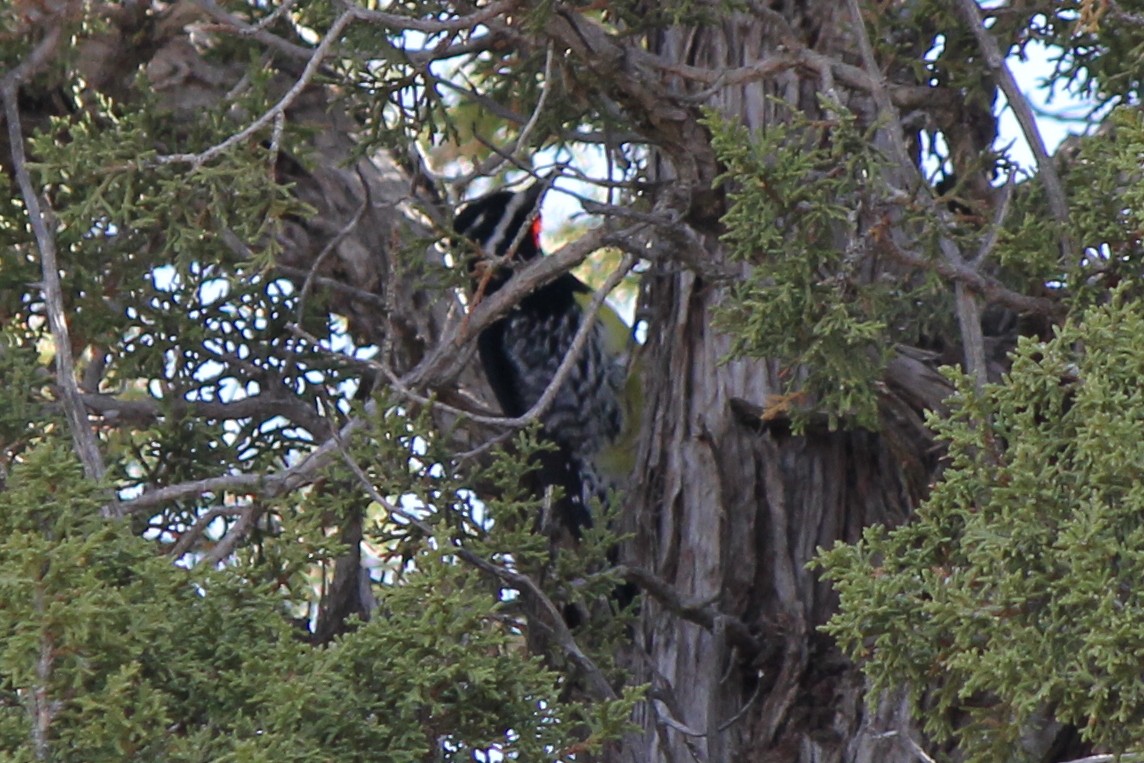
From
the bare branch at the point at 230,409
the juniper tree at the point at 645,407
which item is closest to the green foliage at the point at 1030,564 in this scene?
the juniper tree at the point at 645,407

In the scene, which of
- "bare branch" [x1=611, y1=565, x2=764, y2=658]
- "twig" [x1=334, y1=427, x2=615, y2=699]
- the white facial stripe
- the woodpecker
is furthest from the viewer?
the woodpecker

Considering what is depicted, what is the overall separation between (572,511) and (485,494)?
92cm

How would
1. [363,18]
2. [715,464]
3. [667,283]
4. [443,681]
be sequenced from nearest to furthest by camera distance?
[443,681] < [363,18] < [715,464] < [667,283]

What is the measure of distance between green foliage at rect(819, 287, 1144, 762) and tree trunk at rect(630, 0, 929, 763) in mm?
897

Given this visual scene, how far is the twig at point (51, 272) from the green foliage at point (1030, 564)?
1.66m

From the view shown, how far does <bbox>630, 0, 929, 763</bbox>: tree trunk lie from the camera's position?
4.00m

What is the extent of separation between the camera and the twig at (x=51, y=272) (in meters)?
3.66

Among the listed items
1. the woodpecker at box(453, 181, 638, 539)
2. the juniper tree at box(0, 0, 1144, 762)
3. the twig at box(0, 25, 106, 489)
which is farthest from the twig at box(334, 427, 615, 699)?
the woodpecker at box(453, 181, 638, 539)

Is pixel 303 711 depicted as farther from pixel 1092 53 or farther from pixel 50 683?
pixel 1092 53

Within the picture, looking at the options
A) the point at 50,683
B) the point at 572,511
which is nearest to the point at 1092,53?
the point at 572,511

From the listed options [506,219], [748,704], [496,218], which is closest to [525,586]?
[748,704]

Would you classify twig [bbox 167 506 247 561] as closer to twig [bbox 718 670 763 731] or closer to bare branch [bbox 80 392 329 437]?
bare branch [bbox 80 392 329 437]

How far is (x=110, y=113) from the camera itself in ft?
14.6

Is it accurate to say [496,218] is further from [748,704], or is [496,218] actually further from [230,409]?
[748,704]
